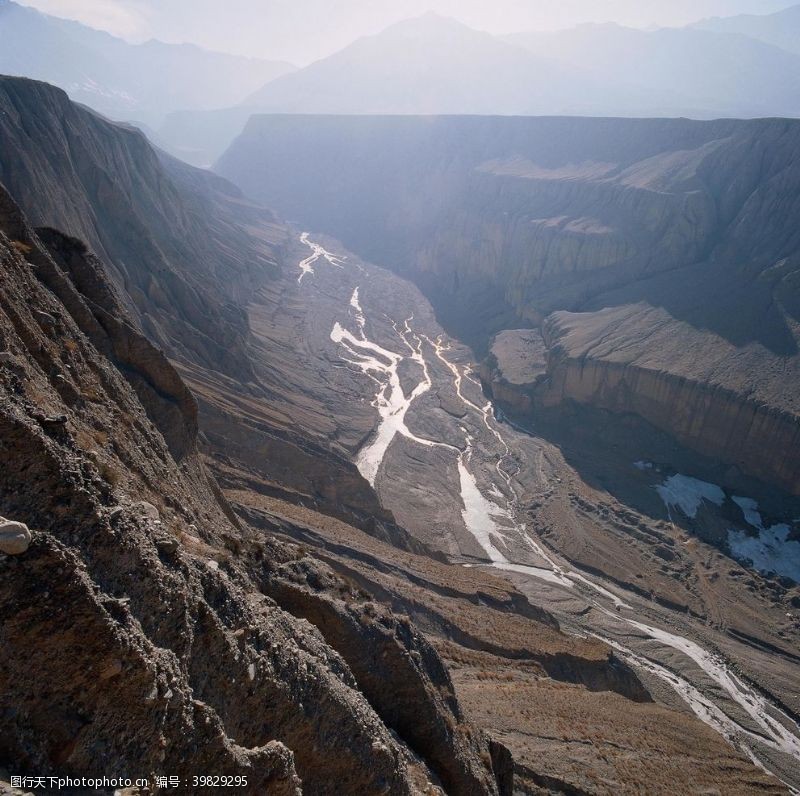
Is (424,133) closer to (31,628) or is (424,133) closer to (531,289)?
(531,289)

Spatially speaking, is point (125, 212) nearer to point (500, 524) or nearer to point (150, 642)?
point (500, 524)

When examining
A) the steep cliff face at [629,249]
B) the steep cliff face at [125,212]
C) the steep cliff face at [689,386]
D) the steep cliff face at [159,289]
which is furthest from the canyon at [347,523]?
the steep cliff face at [629,249]

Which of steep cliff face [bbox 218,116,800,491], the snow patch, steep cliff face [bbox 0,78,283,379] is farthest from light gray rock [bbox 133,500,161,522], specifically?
steep cliff face [bbox 218,116,800,491]

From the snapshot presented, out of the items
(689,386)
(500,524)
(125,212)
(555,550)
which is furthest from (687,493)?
(125,212)

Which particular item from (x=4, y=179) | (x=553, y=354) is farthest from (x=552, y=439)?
(x=4, y=179)

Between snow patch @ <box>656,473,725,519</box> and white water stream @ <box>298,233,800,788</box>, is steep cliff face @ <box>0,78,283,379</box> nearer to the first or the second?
white water stream @ <box>298,233,800,788</box>

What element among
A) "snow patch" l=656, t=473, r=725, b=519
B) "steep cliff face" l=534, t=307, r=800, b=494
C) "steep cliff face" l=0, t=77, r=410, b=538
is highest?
"steep cliff face" l=0, t=77, r=410, b=538
